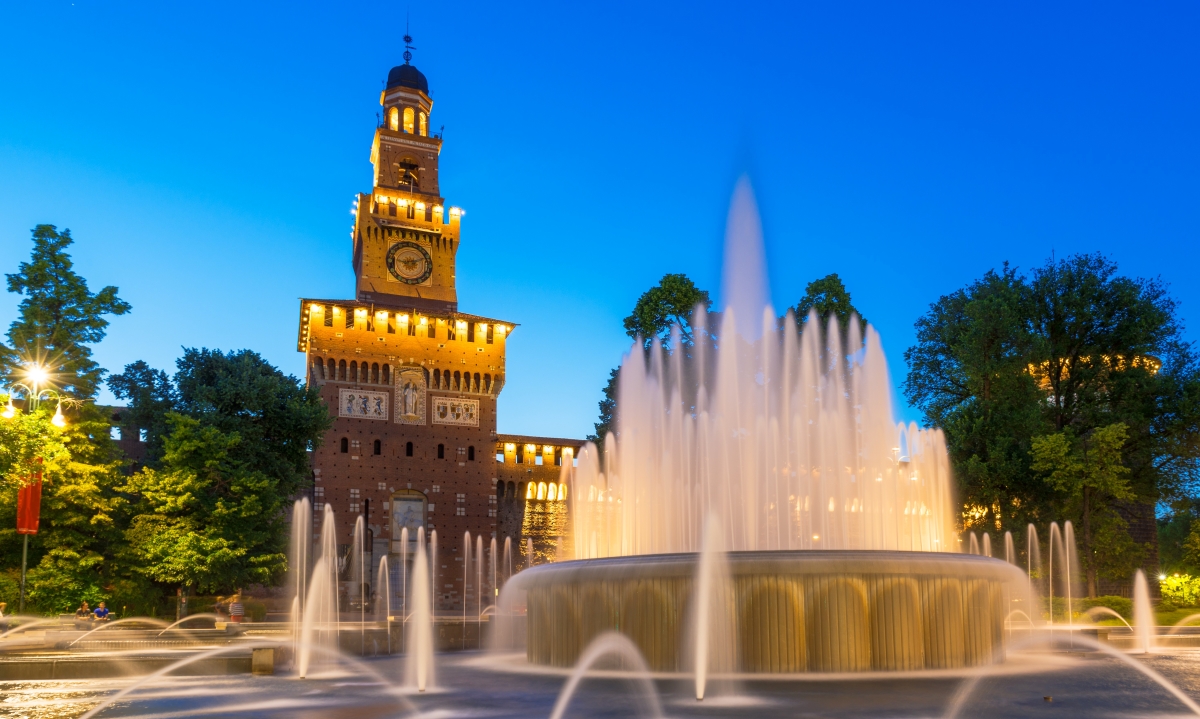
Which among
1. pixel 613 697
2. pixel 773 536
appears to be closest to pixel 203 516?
pixel 773 536

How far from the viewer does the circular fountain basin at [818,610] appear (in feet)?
33.0

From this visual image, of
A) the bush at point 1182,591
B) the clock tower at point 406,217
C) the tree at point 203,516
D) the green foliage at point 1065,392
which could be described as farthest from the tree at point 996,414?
the clock tower at point 406,217

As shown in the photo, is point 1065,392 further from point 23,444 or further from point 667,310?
point 23,444

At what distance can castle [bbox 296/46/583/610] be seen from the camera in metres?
40.6

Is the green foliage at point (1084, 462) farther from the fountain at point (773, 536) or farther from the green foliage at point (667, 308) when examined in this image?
the green foliage at point (667, 308)

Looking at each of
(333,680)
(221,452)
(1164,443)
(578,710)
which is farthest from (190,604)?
(1164,443)

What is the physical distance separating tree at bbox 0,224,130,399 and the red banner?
420cm

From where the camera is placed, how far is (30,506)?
20234 mm

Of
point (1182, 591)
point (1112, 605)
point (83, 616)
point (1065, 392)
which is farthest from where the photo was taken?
point (1065, 392)

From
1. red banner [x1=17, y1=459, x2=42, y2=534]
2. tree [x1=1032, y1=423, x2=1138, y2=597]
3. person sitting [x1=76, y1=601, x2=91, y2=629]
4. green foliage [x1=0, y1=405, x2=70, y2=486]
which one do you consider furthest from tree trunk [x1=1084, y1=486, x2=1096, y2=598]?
red banner [x1=17, y1=459, x2=42, y2=534]

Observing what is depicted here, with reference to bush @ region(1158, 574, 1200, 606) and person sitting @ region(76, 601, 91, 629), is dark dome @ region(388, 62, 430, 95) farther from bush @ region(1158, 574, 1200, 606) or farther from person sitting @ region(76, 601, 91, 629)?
bush @ region(1158, 574, 1200, 606)

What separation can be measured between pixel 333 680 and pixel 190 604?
1826 centimetres

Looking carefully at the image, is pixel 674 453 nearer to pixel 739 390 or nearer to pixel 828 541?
pixel 739 390

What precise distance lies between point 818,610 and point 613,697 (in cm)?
275
